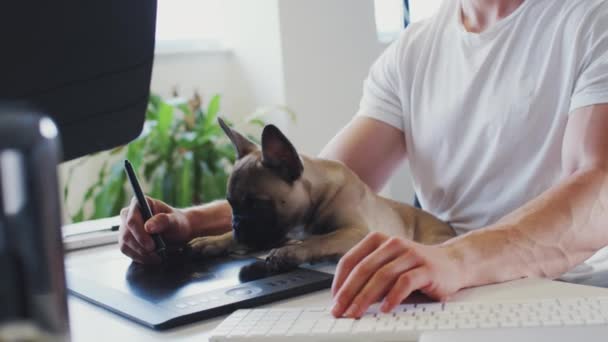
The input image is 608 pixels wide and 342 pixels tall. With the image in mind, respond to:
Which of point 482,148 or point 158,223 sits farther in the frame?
point 482,148

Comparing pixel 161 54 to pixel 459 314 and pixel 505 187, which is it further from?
pixel 459 314

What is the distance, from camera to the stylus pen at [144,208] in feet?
3.89

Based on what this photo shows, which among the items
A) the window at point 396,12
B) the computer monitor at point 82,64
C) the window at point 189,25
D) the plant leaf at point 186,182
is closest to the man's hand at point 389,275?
the computer monitor at point 82,64

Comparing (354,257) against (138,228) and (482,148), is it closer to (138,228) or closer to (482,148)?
(138,228)

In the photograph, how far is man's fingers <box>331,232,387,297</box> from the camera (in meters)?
0.88

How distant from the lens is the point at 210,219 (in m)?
1.40

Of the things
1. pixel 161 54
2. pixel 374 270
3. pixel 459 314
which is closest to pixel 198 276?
pixel 374 270

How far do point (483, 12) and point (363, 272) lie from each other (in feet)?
2.81

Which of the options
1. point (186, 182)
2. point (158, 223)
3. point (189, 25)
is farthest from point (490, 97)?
point (189, 25)

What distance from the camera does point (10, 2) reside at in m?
0.63

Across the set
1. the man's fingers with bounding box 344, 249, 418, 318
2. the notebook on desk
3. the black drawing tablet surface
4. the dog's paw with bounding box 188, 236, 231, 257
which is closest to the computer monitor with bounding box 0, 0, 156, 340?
the black drawing tablet surface

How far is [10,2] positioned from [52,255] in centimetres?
43

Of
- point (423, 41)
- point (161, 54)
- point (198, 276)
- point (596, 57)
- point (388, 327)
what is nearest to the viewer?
point (388, 327)

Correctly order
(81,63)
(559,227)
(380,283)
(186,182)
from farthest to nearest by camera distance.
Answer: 1. (186,182)
2. (559,227)
3. (380,283)
4. (81,63)
